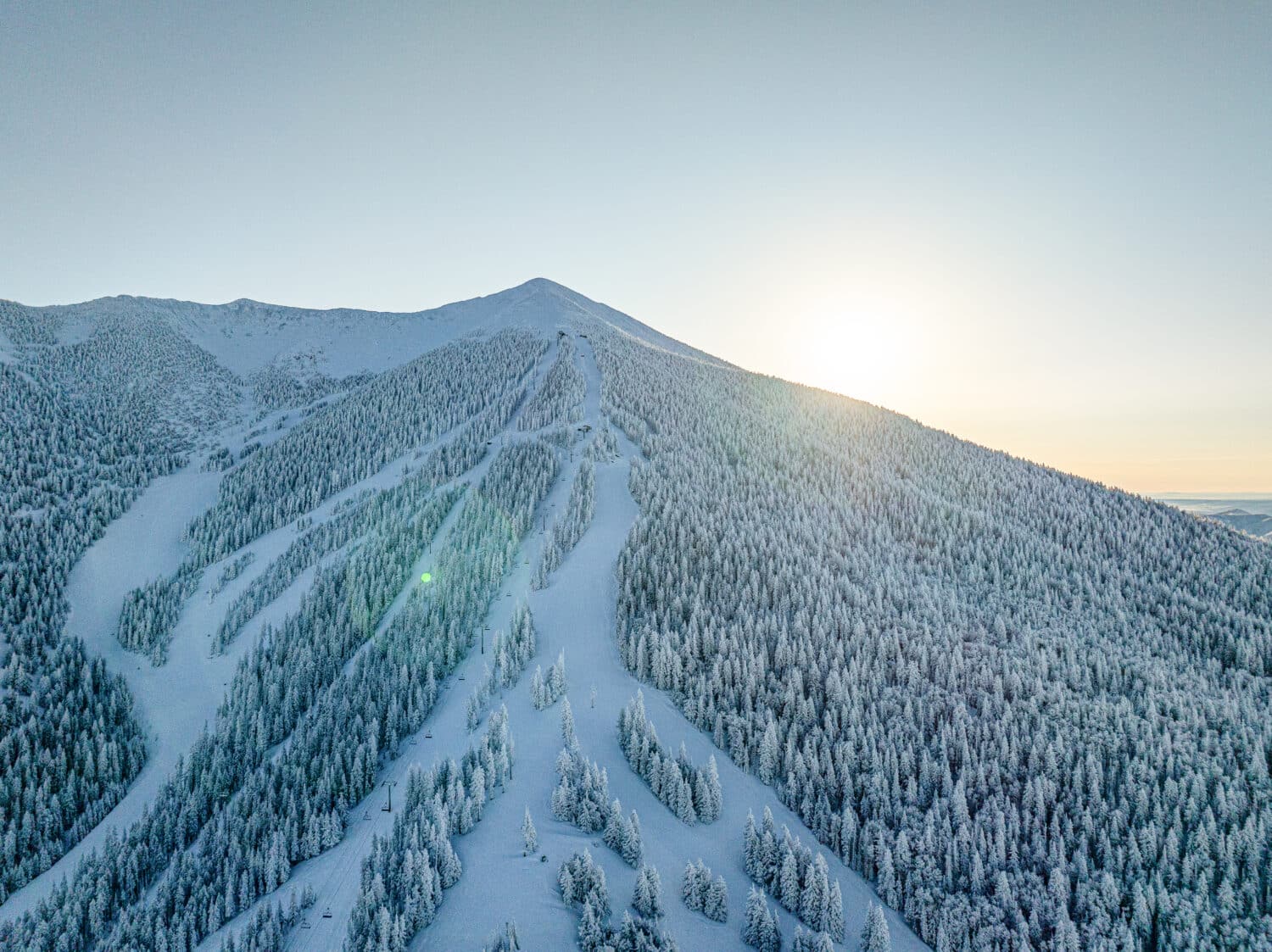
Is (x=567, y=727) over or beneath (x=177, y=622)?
over

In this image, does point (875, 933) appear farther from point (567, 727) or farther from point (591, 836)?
point (567, 727)

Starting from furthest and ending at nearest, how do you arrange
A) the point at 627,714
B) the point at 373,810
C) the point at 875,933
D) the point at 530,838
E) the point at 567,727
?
the point at 627,714, the point at 373,810, the point at 567,727, the point at 530,838, the point at 875,933

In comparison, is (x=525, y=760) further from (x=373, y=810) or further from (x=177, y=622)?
(x=177, y=622)

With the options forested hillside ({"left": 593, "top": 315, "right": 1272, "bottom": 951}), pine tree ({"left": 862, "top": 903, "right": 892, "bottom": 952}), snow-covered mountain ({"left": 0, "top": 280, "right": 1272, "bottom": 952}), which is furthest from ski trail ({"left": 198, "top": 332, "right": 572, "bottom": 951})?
pine tree ({"left": 862, "top": 903, "right": 892, "bottom": 952})

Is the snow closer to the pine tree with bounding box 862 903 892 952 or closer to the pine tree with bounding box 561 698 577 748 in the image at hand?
the pine tree with bounding box 561 698 577 748

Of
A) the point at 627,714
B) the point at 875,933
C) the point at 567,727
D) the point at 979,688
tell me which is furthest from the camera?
the point at 979,688

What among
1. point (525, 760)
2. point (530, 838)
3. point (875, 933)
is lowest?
point (875, 933)

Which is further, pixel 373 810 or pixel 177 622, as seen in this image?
pixel 177 622

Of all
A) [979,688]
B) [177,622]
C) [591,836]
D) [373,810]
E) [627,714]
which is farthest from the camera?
[177,622]

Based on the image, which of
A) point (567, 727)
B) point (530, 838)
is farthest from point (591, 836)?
point (567, 727)

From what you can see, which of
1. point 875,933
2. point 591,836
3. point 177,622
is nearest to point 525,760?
point 591,836
